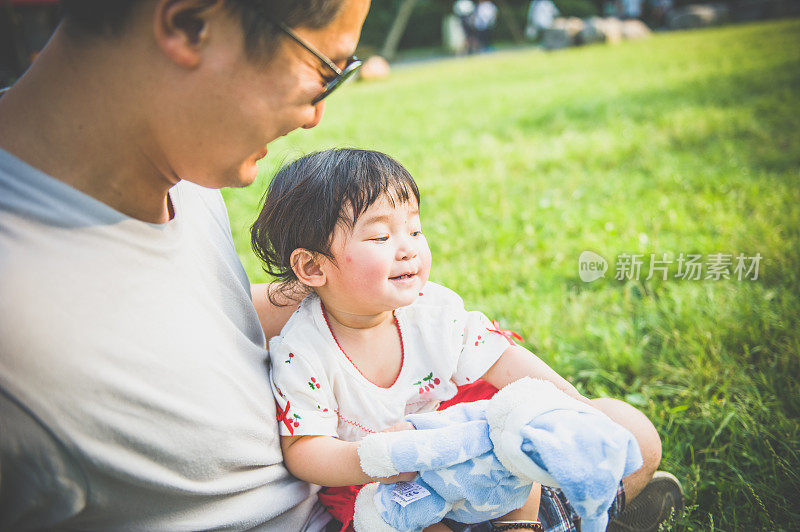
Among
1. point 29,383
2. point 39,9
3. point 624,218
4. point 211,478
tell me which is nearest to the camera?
point 29,383

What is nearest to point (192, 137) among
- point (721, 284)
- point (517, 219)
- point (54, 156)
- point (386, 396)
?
point (54, 156)

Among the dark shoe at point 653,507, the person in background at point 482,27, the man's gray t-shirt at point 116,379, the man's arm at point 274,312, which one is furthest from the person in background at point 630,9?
the man's gray t-shirt at point 116,379

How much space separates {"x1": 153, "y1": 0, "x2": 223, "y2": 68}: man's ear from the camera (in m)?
1.10

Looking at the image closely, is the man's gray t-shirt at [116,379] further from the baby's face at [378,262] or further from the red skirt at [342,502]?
the baby's face at [378,262]

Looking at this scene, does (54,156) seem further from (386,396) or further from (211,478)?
(386,396)

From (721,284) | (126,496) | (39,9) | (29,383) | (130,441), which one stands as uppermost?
(39,9)

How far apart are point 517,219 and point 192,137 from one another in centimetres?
317

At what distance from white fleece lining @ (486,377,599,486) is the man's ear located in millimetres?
918

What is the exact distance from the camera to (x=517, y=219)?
13.6 ft

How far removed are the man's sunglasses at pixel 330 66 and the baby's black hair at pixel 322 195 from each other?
13.1 inches

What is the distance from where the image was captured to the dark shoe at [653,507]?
1.77 meters

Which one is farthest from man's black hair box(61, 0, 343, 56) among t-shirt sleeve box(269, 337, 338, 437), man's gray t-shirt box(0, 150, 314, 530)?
t-shirt sleeve box(269, 337, 338, 437)

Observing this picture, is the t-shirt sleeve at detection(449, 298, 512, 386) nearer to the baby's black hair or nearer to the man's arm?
the baby's black hair

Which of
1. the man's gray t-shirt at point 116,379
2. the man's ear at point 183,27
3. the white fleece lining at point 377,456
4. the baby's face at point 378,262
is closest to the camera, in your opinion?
the man's gray t-shirt at point 116,379
